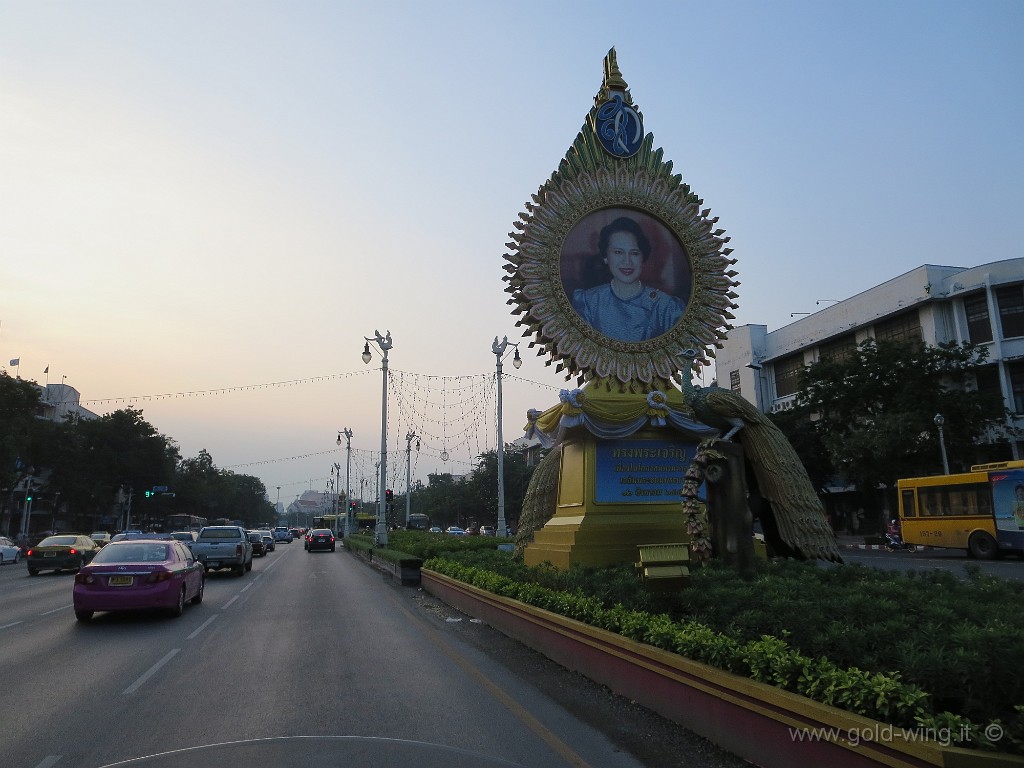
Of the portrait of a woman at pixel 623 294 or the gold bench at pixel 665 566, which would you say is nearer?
the gold bench at pixel 665 566

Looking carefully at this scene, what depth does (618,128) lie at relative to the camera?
16.0 m

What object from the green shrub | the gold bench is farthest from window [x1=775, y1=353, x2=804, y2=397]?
the gold bench

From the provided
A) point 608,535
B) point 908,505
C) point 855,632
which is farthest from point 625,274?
point 908,505

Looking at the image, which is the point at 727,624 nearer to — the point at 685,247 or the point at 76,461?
the point at 685,247

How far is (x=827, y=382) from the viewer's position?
130 ft

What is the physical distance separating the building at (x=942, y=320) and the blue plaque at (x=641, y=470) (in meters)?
30.7

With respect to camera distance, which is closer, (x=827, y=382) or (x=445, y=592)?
(x=445, y=592)

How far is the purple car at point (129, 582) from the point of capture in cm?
1227

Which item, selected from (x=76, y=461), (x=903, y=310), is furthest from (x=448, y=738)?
(x=76, y=461)

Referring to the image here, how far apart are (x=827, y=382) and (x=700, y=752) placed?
3820 centimetres

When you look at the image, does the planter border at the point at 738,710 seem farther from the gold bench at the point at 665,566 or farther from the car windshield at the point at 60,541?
the car windshield at the point at 60,541

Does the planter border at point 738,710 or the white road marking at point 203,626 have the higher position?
the planter border at point 738,710

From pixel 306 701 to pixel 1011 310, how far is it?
144 feet

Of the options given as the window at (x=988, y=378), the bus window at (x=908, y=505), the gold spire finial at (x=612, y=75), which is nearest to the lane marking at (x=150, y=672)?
the gold spire finial at (x=612, y=75)
